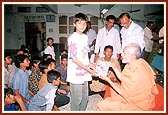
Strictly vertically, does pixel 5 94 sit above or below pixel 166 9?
below

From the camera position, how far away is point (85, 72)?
9.48 ft

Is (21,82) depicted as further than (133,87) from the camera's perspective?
Yes

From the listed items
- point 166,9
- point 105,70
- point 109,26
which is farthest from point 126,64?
point 166,9

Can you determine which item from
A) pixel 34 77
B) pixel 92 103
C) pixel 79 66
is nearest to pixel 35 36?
pixel 34 77

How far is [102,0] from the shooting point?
2830 millimetres

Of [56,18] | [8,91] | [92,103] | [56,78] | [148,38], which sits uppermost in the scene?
[56,18]

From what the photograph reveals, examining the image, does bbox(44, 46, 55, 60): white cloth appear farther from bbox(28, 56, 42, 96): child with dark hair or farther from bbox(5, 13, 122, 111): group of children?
bbox(28, 56, 42, 96): child with dark hair

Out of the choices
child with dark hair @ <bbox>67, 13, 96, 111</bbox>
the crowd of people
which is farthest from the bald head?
child with dark hair @ <bbox>67, 13, 96, 111</bbox>

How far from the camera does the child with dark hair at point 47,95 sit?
2.90 meters

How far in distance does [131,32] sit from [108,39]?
0.71ft

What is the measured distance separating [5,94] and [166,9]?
5.33ft

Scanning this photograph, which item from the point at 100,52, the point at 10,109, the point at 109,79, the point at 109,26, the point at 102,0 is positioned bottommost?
the point at 10,109

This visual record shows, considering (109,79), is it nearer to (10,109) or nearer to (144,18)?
(144,18)

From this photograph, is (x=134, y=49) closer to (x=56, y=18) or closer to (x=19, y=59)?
(x=56, y=18)
